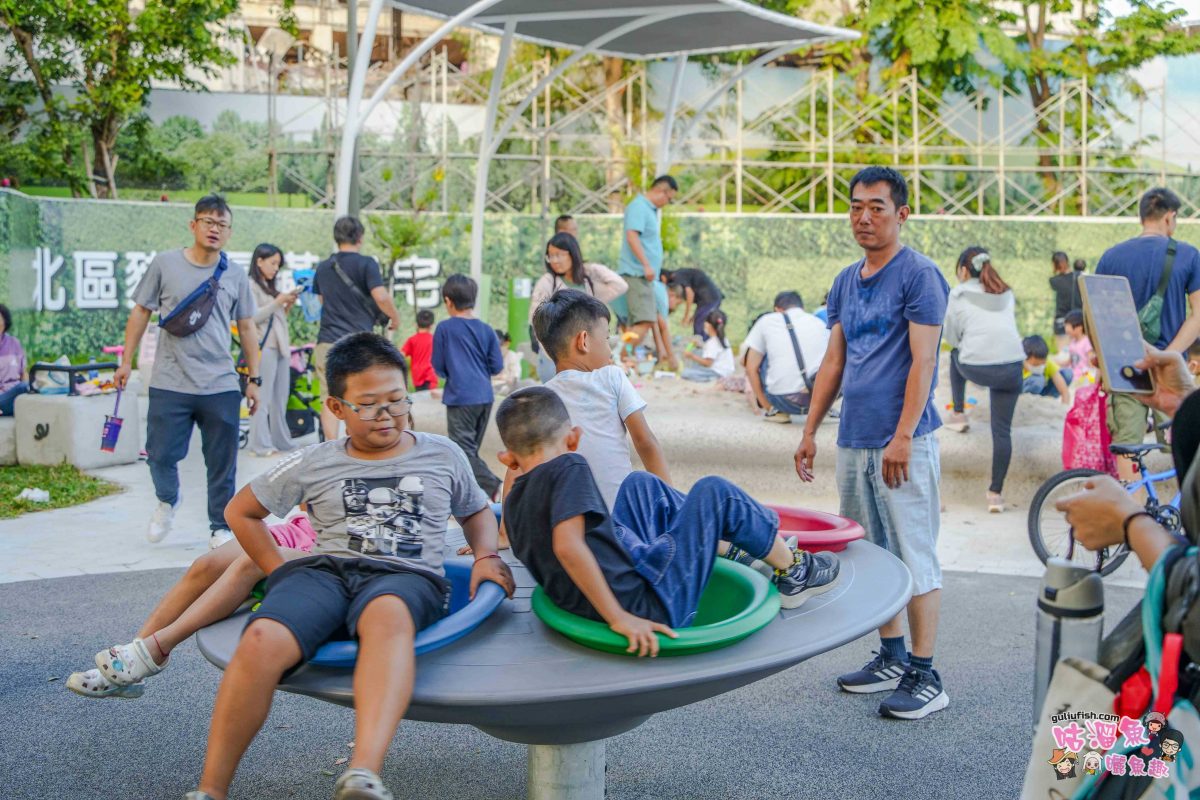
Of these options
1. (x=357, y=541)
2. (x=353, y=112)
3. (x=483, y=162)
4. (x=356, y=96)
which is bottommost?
(x=357, y=541)

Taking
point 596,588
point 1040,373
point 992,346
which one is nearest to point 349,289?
point 992,346

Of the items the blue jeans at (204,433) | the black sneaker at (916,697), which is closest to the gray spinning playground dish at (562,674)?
the black sneaker at (916,697)

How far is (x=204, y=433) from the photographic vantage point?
250 inches

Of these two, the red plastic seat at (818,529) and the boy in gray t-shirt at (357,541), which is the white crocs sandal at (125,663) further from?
the red plastic seat at (818,529)

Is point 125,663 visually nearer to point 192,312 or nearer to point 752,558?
point 752,558

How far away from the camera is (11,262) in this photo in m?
12.0

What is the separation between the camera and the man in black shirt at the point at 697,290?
1422 cm

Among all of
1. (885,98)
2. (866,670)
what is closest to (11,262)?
(866,670)

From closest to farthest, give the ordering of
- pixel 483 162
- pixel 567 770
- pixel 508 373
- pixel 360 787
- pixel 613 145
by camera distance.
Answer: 1. pixel 360 787
2. pixel 567 770
3. pixel 508 373
4. pixel 483 162
5. pixel 613 145

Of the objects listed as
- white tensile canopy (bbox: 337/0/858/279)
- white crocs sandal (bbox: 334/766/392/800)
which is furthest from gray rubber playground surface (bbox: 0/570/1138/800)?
white tensile canopy (bbox: 337/0/858/279)

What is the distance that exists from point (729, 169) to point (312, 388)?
1082 centimetres

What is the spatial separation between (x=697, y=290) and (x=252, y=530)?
38.1 feet

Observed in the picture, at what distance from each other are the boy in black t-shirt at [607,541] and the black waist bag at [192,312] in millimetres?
3540

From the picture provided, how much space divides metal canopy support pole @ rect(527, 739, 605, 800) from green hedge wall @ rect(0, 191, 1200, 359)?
11449 millimetres
